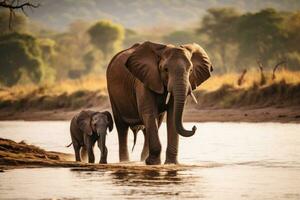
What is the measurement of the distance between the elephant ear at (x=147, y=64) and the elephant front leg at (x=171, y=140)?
0.37 metres

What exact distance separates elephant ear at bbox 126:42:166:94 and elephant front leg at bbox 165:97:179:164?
0.37 meters

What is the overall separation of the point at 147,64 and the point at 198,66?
798 millimetres

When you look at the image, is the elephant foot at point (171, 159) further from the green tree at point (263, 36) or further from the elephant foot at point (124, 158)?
the green tree at point (263, 36)

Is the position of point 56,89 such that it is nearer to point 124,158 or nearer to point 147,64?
point 124,158

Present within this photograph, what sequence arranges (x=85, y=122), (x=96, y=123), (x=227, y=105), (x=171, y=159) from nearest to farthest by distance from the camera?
1. (x=171, y=159)
2. (x=96, y=123)
3. (x=85, y=122)
4. (x=227, y=105)

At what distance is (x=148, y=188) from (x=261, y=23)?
2254 inches

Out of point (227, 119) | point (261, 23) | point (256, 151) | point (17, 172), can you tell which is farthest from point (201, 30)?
point (17, 172)

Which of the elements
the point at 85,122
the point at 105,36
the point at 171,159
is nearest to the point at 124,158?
the point at 85,122

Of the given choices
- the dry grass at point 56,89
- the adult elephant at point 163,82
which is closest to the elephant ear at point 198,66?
the adult elephant at point 163,82

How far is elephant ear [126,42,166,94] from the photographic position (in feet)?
46.1

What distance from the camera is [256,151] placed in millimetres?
17531

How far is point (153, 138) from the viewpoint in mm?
14078

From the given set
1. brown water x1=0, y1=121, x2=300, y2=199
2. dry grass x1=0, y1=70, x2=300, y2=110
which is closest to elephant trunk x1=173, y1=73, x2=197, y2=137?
brown water x1=0, y1=121, x2=300, y2=199

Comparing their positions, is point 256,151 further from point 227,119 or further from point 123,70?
point 227,119
